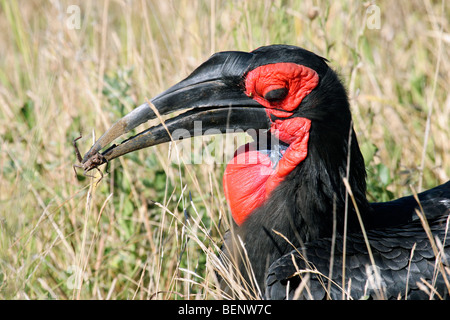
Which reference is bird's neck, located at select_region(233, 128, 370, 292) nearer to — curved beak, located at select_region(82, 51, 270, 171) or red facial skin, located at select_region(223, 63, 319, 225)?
red facial skin, located at select_region(223, 63, 319, 225)

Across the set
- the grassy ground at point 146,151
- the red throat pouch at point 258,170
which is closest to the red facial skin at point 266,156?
the red throat pouch at point 258,170

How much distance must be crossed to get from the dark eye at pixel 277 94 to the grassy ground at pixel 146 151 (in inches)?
19.6

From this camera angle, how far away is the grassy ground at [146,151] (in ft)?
10.5

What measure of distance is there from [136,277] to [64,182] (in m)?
0.72

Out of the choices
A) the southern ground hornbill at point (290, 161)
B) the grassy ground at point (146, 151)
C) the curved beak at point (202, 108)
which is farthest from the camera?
the grassy ground at point (146, 151)

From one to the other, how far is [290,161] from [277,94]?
0.29 metres

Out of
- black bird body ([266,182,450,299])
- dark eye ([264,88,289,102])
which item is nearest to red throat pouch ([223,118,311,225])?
dark eye ([264,88,289,102])

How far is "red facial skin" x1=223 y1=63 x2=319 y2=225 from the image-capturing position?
271 cm

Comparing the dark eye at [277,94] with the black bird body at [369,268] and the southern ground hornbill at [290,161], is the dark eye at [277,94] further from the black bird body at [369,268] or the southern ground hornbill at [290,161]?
the black bird body at [369,268]

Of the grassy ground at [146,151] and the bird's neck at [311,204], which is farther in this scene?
the grassy ground at [146,151]

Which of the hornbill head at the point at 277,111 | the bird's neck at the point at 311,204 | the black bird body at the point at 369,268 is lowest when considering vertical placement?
the black bird body at the point at 369,268

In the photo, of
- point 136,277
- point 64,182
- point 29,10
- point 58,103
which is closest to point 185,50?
point 58,103

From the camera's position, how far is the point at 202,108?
2801 mm

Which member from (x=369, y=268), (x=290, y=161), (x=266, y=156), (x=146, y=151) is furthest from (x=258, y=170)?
(x=146, y=151)
